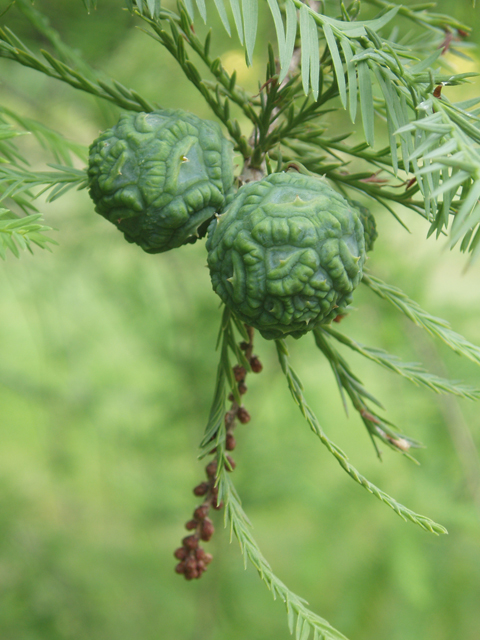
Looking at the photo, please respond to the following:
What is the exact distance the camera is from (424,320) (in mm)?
809

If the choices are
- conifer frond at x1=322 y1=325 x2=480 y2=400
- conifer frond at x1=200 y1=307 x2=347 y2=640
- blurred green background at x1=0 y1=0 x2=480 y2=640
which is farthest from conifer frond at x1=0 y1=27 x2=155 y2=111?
blurred green background at x1=0 y1=0 x2=480 y2=640

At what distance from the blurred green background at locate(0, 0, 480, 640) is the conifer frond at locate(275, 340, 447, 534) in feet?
3.46

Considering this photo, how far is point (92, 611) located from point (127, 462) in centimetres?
59

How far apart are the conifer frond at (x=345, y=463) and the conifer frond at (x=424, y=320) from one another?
0.17m

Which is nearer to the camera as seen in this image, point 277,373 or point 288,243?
point 288,243

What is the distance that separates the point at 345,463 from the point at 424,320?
0.88 feet

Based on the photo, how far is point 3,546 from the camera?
6.39 ft

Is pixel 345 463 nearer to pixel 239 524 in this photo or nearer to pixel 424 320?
pixel 239 524

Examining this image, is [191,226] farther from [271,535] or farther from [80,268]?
[271,535]

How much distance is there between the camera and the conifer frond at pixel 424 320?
2.58 feet

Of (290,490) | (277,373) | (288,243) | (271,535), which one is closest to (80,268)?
(277,373)

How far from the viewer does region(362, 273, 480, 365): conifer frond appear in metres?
0.79

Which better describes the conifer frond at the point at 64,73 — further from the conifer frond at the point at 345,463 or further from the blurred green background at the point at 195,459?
the blurred green background at the point at 195,459

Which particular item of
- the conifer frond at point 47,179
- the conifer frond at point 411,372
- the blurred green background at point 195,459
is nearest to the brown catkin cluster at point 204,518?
the conifer frond at point 411,372
